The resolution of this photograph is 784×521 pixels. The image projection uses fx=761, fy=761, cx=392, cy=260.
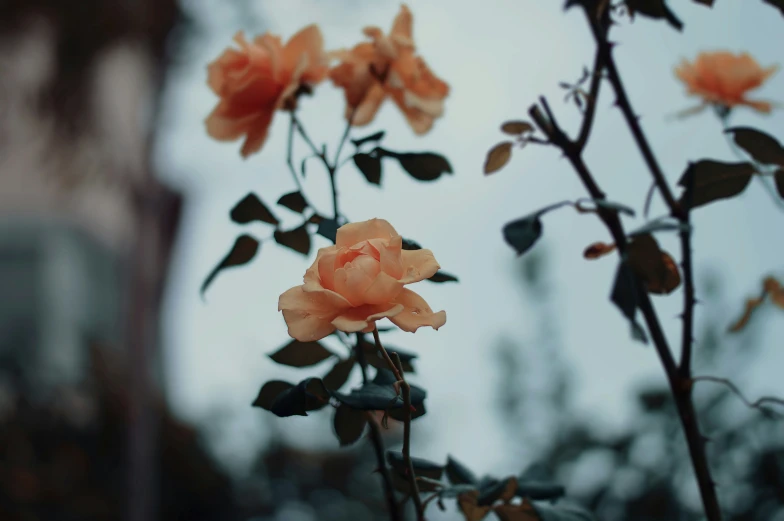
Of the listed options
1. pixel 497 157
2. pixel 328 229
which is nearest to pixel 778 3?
pixel 497 157

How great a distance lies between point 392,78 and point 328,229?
0.15 m

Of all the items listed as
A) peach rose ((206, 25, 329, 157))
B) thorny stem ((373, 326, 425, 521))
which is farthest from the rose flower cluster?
thorny stem ((373, 326, 425, 521))

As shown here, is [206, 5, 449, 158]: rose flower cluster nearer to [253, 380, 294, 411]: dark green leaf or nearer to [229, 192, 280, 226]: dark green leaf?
[229, 192, 280, 226]: dark green leaf

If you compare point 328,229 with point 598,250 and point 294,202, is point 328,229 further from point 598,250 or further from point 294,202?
point 598,250

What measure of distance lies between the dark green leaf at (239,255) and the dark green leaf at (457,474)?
17cm

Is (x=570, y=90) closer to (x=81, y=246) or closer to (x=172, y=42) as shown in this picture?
(x=172, y=42)

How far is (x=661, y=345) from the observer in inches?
15.6

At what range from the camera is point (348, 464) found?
286 centimetres

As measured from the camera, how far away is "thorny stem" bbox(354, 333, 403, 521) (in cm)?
39

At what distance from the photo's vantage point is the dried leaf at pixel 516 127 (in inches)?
17.0

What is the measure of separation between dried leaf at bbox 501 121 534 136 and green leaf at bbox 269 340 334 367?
163mm

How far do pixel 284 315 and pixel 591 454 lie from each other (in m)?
0.76

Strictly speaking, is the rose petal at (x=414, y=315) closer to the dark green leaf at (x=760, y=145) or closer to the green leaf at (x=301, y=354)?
the green leaf at (x=301, y=354)

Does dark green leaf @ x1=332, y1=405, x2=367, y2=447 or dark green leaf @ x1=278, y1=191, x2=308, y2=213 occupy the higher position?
dark green leaf @ x1=278, y1=191, x2=308, y2=213
